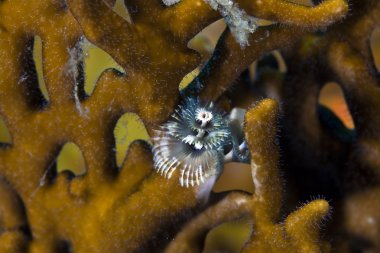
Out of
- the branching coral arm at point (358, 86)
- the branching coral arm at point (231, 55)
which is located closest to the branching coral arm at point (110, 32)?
the branching coral arm at point (231, 55)

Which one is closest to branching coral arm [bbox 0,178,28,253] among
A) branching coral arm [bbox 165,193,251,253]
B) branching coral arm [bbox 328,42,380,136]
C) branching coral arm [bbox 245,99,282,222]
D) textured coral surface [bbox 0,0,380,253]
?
textured coral surface [bbox 0,0,380,253]

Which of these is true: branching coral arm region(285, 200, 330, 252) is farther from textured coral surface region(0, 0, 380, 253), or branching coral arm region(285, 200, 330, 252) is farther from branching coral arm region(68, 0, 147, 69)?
branching coral arm region(68, 0, 147, 69)

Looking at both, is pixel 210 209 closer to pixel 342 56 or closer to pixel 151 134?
pixel 151 134

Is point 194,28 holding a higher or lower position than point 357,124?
higher

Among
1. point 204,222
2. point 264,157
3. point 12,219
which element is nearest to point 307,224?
point 264,157

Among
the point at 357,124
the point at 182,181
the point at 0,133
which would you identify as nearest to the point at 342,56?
the point at 357,124

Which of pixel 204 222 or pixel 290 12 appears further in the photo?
pixel 204 222

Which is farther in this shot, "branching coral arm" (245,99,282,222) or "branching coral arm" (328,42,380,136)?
"branching coral arm" (328,42,380,136)

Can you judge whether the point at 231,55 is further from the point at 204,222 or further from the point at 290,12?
the point at 204,222
